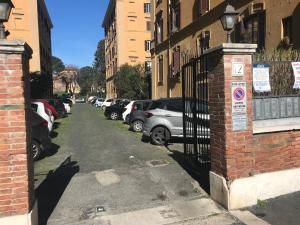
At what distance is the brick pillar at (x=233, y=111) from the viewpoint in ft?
20.2

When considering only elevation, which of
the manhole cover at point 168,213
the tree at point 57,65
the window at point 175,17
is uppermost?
the tree at point 57,65

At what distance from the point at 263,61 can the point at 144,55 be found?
49355 millimetres

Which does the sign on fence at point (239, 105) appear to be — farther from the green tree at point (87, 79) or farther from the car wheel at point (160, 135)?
the green tree at point (87, 79)

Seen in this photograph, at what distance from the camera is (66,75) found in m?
117

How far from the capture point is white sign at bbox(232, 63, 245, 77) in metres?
6.15

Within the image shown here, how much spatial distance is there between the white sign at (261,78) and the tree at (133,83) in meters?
30.3

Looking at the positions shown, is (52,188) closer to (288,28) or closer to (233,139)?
(233,139)

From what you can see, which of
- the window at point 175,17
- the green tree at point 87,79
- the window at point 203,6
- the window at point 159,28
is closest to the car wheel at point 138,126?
the window at point 203,6

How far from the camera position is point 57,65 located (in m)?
123

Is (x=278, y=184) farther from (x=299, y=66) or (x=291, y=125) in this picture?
(x=299, y=66)

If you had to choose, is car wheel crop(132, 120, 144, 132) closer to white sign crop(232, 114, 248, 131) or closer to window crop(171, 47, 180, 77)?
window crop(171, 47, 180, 77)

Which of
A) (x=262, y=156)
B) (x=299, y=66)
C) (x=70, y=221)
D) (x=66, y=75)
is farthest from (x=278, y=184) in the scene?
(x=66, y=75)

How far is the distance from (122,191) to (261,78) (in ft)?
11.8

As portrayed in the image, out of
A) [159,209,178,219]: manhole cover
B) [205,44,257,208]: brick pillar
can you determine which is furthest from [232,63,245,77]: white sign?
[159,209,178,219]: manhole cover
